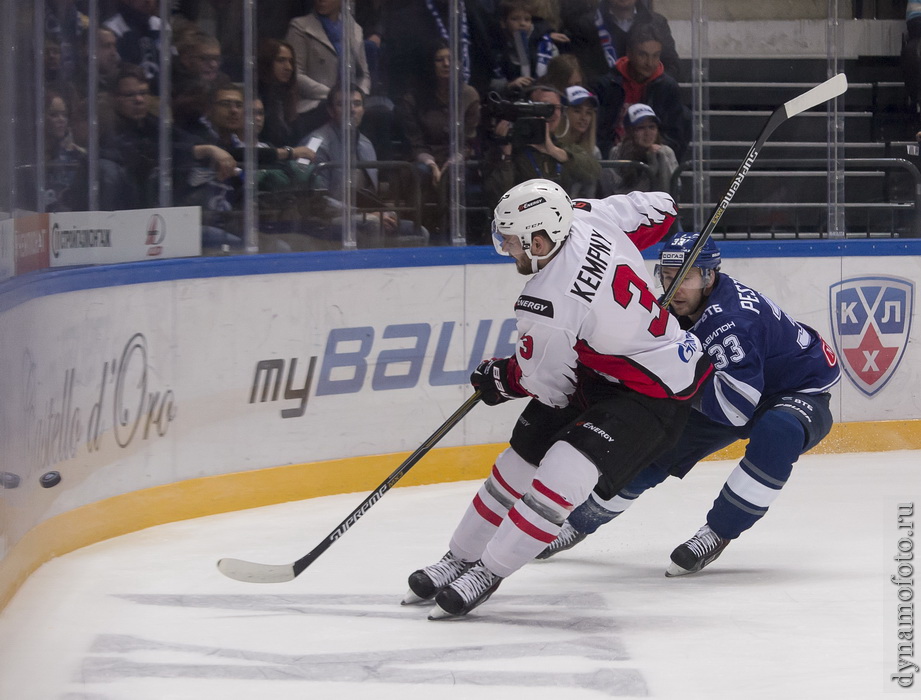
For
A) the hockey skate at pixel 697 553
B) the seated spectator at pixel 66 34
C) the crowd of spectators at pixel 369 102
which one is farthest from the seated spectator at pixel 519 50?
the hockey skate at pixel 697 553

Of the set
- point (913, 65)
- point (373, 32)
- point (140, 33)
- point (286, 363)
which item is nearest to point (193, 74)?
point (140, 33)

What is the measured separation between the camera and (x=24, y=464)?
3.50 m

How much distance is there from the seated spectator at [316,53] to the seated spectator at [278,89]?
4 cm

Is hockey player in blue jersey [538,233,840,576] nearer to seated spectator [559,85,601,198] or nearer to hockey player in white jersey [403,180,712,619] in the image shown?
hockey player in white jersey [403,180,712,619]

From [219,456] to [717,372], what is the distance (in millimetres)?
1889

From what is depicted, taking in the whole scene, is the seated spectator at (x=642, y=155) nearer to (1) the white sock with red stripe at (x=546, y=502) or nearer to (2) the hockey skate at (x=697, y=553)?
(2) the hockey skate at (x=697, y=553)

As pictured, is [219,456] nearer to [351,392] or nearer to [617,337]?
[351,392]

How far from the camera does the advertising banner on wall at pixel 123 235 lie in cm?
414

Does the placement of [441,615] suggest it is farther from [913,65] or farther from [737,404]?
[913,65]

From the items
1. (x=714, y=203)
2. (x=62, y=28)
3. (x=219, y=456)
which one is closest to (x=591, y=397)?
(x=219, y=456)

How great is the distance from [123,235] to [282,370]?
0.79m

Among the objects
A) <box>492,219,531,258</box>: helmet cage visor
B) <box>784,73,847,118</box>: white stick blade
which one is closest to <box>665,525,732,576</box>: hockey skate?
<box>492,219,531,258</box>: helmet cage visor

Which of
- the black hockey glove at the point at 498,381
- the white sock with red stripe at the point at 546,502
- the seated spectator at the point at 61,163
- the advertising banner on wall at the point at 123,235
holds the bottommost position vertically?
the white sock with red stripe at the point at 546,502

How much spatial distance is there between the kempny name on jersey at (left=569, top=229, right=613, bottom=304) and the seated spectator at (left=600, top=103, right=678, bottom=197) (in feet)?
8.91
